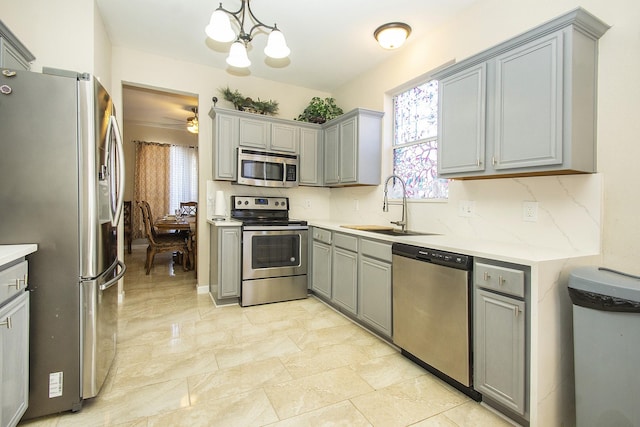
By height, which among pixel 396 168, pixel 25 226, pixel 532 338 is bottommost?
pixel 532 338

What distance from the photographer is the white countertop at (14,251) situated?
128cm

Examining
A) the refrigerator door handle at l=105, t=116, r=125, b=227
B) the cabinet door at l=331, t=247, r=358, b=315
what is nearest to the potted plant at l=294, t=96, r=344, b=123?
the cabinet door at l=331, t=247, r=358, b=315

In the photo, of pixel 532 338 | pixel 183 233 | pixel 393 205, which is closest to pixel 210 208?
pixel 183 233

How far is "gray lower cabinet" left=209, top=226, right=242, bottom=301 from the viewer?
3.36 m

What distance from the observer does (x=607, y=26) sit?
1.74 meters

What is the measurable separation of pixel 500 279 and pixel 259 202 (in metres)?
2.96

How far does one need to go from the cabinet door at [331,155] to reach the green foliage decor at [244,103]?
84cm

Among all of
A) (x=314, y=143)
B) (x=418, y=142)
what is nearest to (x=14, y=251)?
(x=418, y=142)

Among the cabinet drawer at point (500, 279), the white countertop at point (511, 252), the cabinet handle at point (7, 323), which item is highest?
the white countertop at point (511, 252)

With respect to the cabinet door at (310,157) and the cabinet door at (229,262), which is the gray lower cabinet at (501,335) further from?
the cabinet door at (310,157)

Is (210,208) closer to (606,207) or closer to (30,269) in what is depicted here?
(30,269)

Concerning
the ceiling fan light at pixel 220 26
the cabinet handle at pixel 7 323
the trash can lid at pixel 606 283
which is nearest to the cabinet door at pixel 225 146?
the ceiling fan light at pixel 220 26

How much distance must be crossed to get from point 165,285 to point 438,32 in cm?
437

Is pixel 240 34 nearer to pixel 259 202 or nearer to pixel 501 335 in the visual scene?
pixel 259 202
